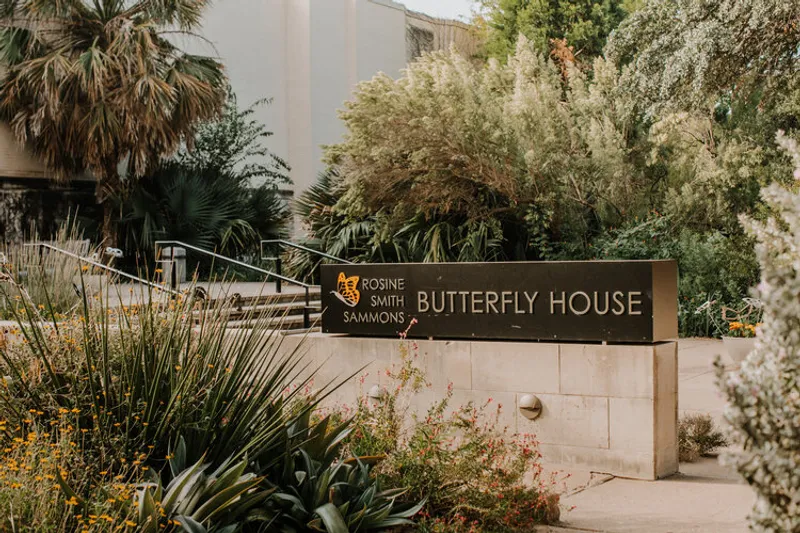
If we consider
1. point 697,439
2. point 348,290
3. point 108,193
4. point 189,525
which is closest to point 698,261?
point 697,439

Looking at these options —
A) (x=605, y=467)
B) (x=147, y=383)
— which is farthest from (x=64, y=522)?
(x=605, y=467)

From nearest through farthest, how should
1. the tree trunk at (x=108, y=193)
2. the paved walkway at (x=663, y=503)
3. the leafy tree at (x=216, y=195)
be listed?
the paved walkway at (x=663, y=503) < the tree trunk at (x=108, y=193) < the leafy tree at (x=216, y=195)

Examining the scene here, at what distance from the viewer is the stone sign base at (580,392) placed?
655cm

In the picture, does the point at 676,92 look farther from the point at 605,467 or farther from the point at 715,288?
the point at 605,467

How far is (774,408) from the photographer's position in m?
2.38

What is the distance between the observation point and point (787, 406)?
7.84 feet

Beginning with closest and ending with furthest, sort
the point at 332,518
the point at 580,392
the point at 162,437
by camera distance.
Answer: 1. the point at 332,518
2. the point at 162,437
3. the point at 580,392

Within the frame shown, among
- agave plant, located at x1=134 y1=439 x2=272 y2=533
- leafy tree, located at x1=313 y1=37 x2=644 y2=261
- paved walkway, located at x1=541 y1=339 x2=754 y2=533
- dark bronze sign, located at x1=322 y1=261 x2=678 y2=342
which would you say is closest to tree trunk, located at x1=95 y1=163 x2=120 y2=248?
leafy tree, located at x1=313 y1=37 x2=644 y2=261

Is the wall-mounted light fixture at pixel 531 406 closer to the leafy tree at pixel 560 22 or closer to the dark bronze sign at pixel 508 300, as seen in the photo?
the dark bronze sign at pixel 508 300

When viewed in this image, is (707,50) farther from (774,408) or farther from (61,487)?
(774,408)

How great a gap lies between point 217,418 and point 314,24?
20.3 meters

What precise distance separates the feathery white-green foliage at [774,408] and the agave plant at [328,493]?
2.38 metres

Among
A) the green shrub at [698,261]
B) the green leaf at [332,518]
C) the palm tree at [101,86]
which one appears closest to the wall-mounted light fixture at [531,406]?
the green leaf at [332,518]

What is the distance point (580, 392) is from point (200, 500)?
3438mm
